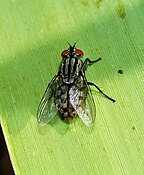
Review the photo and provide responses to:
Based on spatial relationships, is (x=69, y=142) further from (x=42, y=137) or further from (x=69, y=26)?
(x=69, y=26)

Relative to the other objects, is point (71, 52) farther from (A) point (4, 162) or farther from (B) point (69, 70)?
(A) point (4, 162)

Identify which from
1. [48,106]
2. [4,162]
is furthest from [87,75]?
[4,162]

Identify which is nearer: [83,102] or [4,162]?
[83,102]

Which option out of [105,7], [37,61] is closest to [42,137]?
[37,61]

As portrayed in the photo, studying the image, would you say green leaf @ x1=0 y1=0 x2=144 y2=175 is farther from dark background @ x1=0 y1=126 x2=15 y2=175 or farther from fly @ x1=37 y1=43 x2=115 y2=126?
dark background @ x1=0 y1=126 x2=15 y2=175

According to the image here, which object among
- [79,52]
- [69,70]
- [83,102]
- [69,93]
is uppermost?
[79,52]

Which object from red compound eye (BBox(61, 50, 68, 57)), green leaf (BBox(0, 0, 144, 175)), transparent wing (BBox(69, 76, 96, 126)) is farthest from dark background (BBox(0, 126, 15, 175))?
red compound eye (BBox(61, 50, 68, 57))
